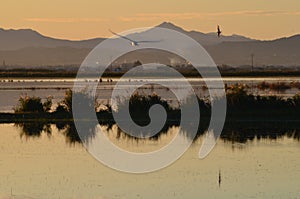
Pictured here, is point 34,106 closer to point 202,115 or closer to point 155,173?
point 202,115

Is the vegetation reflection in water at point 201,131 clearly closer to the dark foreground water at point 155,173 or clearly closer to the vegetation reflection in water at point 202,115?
the vegetation reflection in water at point 202,115

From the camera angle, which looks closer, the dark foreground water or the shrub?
the dark foreground water

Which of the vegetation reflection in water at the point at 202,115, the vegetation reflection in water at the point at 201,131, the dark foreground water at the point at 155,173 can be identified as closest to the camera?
the dark foreground water at the point at 155,173

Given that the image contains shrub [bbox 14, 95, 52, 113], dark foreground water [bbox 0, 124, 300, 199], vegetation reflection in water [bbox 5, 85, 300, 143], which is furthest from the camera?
shrub [bbox 14, 95, 52, 113]

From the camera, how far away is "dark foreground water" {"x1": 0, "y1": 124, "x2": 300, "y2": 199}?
752 inches

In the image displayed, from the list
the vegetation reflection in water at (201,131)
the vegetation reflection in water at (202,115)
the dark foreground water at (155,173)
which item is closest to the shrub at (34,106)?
the vegetation reflection in water at (202,115)

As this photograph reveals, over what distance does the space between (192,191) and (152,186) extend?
1.17 metres

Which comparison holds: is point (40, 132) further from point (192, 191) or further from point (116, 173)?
point (192, 191)

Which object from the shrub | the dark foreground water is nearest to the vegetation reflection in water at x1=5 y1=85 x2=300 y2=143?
the shrub

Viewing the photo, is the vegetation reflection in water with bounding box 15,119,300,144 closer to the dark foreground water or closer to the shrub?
the dark foreground water

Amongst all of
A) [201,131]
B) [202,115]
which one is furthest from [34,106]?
[201,131]

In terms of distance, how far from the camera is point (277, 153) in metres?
24.6

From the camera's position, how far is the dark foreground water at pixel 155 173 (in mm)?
19109

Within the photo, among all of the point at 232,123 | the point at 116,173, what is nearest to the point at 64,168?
the point at 116,173
